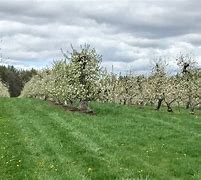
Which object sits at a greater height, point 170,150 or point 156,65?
point 156,65

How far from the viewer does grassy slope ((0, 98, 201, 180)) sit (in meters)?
15.6

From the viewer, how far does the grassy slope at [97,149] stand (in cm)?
1558

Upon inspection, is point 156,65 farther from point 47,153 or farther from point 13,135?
point 47,153

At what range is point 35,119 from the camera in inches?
1315

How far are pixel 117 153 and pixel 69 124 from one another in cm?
1119

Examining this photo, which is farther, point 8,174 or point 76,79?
point 76,79

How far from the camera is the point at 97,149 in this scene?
20.3 metres

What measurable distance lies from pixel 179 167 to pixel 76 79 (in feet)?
93.2

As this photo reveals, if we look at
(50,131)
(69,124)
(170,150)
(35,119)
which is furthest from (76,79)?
(170,150)

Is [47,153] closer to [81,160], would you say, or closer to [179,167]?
[81,160]

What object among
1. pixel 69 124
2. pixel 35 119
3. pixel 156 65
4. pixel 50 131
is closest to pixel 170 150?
pixel 50 131

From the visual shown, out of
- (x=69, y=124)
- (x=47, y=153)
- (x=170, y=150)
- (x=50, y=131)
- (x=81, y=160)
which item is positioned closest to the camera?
(x=81, y=160)

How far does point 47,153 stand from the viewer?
63.3 feet

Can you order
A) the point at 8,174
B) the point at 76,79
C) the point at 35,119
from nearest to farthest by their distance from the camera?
the point at 8,174 < the point at 35,119 < the point at 76,79
